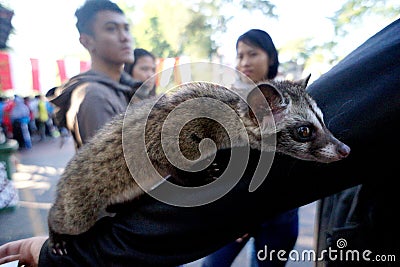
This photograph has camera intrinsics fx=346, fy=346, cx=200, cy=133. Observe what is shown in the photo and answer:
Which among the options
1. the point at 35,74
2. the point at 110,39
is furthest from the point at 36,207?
the point at 35,74

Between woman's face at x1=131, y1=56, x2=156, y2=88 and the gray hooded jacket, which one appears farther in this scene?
woman's face at x1=131, y1=56, x2=156, y2=88

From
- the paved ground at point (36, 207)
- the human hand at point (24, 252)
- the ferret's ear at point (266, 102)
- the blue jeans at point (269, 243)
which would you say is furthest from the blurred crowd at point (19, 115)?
the ferret's ear at point (266, 102)

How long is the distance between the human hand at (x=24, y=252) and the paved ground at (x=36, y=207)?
6.97ft

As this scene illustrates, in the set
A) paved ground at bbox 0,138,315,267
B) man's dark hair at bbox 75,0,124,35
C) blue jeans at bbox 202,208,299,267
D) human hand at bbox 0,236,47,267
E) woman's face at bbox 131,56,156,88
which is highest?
man's dark hair at bbox 75,0,124,35

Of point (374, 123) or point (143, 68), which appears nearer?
point (374, 123)

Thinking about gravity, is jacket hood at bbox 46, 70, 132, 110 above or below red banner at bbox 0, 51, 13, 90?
below

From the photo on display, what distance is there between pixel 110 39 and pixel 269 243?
185cm

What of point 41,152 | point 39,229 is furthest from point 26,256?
point 41,152

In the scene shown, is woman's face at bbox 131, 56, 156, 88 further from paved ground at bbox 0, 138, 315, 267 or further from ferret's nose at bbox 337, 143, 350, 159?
ferret's nose at bbox 337, 143, 350, 159

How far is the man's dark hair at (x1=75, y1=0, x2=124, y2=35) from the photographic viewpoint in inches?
101

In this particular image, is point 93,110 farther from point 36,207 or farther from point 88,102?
point 36,207

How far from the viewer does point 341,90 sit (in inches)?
33.8

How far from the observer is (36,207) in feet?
16.4

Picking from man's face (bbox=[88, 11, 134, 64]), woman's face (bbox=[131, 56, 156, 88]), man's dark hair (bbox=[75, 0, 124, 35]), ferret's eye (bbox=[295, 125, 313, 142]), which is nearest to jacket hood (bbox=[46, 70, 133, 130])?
man's face (bbox=[88, 11, 134, 64])
